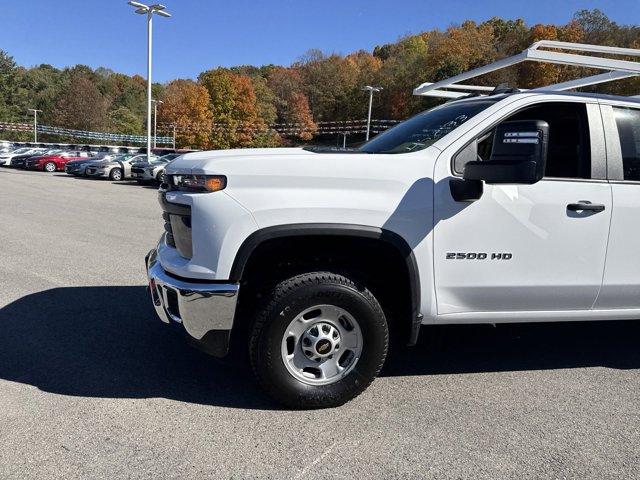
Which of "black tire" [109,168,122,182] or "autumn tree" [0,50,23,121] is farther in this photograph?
"autumn tree" [0,50,23,121]

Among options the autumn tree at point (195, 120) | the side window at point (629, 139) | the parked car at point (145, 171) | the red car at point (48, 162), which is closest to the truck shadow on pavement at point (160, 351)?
the side window at point (629, 139)

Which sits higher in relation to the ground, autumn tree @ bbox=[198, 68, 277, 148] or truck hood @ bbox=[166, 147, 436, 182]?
autumn tree @ bbox=[198, 68, 277, 148]

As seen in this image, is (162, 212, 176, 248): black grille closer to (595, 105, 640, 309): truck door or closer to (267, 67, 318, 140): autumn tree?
(595, 105, 640, 309): truck door

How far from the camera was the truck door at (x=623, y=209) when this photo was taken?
340 cm

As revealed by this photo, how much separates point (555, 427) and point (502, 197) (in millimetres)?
1410

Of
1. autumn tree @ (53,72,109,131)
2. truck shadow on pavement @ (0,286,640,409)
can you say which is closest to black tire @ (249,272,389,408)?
truck shadow on pavement @ (0,286,640,409)

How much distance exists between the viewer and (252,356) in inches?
119

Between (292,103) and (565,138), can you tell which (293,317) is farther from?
(292,103)

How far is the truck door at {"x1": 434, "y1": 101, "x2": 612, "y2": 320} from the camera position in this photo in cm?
314

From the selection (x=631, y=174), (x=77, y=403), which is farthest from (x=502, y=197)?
(x=77, y=403)

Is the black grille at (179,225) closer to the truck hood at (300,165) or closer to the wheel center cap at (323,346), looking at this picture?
the truck hood at (300,165)

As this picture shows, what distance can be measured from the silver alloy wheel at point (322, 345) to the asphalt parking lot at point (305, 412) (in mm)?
244

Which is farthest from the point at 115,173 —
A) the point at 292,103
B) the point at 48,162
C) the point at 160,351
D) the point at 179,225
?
the point at 292,103

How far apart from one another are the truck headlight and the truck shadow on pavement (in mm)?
1332
